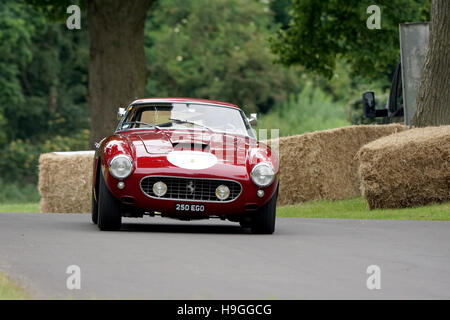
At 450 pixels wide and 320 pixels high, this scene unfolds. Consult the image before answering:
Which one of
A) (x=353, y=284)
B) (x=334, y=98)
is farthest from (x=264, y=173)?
(x=334, y=98)

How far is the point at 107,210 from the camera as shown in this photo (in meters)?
12.4

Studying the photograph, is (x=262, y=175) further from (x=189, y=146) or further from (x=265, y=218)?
(x=189, y=146)

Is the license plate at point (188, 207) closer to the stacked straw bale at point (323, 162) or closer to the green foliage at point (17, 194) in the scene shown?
the stacked straw bale at point (323, 162)

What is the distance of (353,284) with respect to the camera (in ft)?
26.5

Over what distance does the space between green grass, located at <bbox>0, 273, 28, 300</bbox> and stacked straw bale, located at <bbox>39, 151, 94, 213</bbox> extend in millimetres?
17164

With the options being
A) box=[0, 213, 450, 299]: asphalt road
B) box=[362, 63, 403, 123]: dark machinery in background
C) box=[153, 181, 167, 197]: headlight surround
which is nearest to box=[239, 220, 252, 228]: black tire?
box=[0, 213, 450, 299]: asphalt road

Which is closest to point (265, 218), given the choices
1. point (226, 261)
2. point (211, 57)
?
point (226, 261)

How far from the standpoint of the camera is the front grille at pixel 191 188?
12.1 m

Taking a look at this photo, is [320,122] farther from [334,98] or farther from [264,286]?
[264,286]

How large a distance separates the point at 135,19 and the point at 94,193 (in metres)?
14.7

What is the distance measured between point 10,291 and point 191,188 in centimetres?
503

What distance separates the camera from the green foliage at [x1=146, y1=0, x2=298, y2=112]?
64250mm

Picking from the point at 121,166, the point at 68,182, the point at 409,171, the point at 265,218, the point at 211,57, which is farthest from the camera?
the point at 211,57
